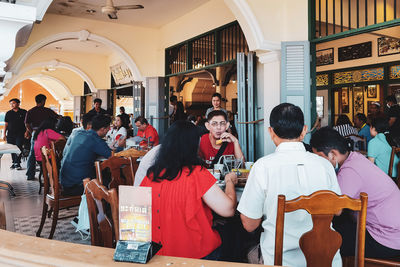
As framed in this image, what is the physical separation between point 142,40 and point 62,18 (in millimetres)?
2276

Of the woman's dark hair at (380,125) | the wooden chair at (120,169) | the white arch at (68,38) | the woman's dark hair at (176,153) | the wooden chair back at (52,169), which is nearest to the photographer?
the woman's dark hair at (176,153)

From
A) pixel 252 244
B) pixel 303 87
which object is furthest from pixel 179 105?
pixel 252 244

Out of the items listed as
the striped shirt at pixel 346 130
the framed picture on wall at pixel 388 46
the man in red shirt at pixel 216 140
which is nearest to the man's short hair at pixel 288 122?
the man in red shirt at pixel 216 140

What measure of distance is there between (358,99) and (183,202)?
27.2ft

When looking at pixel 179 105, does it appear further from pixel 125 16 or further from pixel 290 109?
pixel 290 109

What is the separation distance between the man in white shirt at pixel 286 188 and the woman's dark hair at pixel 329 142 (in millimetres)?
568

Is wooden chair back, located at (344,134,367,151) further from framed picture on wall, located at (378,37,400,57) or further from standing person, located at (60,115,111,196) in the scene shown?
standing person, located at (60,115,111,196)

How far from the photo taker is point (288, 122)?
1.77 m

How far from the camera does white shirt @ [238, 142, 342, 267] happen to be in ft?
5.29

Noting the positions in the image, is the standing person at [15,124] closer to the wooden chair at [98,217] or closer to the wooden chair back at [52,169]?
the wooden chair back at [52,169]

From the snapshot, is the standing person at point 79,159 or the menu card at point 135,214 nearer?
the menu card at point 135,214

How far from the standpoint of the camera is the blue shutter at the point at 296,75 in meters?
5.23

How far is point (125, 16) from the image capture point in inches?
349

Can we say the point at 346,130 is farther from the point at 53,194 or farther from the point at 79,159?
the point at 53,194
